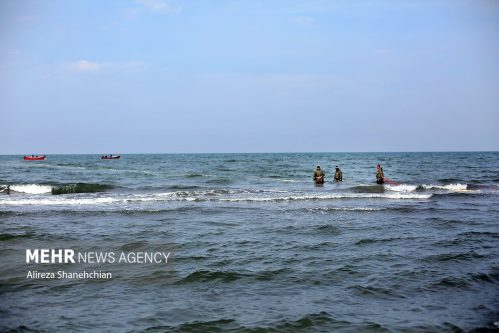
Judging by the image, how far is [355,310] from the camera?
721cm

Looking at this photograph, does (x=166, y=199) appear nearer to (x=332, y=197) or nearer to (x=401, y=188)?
(x=332, y=197)

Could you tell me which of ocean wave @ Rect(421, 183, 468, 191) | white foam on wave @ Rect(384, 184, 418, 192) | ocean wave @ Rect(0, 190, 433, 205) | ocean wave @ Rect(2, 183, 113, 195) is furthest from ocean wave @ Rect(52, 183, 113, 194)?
ocean wave @ Rect(421, 183, 468, 191)

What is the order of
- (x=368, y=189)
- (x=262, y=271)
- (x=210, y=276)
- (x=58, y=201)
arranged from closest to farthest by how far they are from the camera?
1. (x=210, y=276)
2. (x=262, y=271)
3. (x=58, y=201)
4. (x=368, y=189)

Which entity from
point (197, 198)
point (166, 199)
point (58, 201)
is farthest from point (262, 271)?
point (58, 201)

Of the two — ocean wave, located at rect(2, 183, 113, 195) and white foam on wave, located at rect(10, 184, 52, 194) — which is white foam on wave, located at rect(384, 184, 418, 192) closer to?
ocean wave, located at rect(2, 183, 113, 195)

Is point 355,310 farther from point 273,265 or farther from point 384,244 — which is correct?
point 384,244

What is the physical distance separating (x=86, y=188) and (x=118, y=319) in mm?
26110

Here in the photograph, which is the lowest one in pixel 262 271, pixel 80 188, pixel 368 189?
pixel 262 271

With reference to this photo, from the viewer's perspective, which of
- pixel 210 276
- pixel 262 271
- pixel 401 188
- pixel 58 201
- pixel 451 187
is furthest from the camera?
pixel 451 187

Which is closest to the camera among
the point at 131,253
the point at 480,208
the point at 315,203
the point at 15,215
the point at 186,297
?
the point at 186,297

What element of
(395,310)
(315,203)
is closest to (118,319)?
(395,310)

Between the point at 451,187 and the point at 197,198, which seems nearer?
the point at 197,198

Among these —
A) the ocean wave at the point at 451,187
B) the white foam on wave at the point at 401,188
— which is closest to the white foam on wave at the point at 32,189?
the white foam on wave at the point at 401,188

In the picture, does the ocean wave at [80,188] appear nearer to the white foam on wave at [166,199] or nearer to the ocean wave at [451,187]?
the white foam on wave at [166,199]
